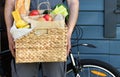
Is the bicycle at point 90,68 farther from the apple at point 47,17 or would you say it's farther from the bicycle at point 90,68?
the apple at point 47,17

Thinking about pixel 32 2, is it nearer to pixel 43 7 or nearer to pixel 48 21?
pixel 43 7

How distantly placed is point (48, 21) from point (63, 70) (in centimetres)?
47

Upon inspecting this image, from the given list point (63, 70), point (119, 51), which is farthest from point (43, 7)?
point (119, 51)

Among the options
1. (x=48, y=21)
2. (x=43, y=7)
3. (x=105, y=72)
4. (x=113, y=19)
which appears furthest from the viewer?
(x=113, y=19)

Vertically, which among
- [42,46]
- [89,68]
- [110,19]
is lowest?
[89,68]

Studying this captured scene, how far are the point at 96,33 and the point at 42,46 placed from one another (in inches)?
56.5

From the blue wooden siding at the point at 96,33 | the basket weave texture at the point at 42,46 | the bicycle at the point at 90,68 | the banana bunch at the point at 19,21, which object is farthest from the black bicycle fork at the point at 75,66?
the banana bunch at the point at 19,21

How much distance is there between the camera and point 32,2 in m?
2.77

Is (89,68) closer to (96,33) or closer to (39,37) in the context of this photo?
(96,33)

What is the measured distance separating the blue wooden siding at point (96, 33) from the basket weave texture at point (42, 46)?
1333mm

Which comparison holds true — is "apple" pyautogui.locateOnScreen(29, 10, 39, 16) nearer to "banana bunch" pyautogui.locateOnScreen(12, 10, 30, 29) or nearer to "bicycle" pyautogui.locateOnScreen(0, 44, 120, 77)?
"banana bunch" pyautogui.locateOnScreen(12, 10, 30, 29)

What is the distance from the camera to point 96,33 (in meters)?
3.88

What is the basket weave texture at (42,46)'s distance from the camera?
2.54m

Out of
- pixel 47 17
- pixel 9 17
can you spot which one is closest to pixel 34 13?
pixel 47 17
